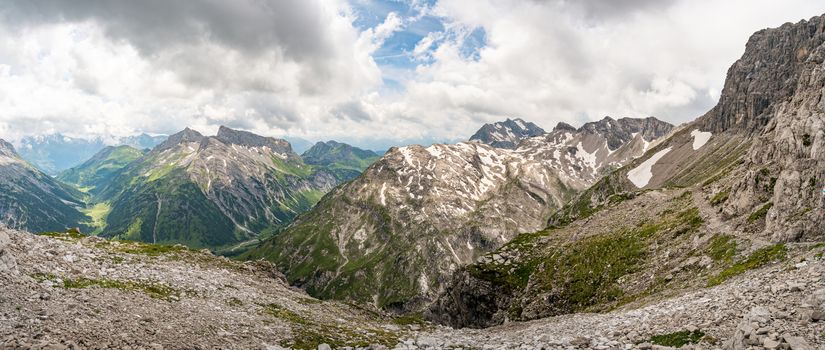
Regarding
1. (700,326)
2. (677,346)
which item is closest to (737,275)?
(700,326)

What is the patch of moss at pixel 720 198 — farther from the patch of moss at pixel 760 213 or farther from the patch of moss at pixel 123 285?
the patch of moss at pixel 123 285

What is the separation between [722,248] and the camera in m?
42.6

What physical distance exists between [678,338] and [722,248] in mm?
27232

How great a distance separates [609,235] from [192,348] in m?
62.7

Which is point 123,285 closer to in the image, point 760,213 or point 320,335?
point 320,335

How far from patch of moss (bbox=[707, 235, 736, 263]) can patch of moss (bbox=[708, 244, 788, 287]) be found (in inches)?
86.4

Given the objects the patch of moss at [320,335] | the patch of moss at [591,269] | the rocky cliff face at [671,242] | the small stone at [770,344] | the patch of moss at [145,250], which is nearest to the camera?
the small stone at [770,344]

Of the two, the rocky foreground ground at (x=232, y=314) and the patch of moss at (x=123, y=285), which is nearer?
the rocky foreground ground at (x=232, y=314)

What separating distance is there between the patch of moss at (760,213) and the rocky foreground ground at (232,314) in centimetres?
1244

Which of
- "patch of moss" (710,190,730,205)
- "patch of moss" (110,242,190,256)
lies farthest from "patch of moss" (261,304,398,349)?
"patch of moss" (710,190,730,205)

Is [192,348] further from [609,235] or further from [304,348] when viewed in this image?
[609,235]

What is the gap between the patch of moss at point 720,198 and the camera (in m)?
60.9

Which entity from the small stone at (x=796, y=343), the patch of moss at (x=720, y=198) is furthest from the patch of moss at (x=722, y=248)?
the small stone at (x=796, y=343)

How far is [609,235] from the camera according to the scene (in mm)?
67875
